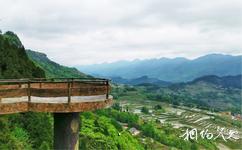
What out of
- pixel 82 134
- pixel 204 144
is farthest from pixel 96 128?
pixel 204 144

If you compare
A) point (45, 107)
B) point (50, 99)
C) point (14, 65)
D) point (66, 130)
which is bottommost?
point (66, 130)

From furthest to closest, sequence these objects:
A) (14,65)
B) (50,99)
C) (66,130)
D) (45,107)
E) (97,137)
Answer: (97,137), (14,65), (66,130), (50,99), (45,107)

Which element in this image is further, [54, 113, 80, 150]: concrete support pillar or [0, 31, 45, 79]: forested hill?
[0, 31, 45, 79]: forested hill

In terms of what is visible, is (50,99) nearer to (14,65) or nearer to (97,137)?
(14,65)

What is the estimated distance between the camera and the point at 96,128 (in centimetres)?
8806

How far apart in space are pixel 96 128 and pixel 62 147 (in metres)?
73.6

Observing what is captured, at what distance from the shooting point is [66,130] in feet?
48.7

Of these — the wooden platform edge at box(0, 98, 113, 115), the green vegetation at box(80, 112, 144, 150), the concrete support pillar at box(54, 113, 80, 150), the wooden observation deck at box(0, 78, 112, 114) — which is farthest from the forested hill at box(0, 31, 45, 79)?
the wooden platform edge at box(0, 98, 113, 115)

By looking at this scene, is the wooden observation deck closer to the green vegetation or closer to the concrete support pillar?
the concrete support pillar

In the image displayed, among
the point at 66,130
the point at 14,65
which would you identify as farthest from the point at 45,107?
the point at 14,65

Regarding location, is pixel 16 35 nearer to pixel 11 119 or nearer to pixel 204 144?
pixel 204 144

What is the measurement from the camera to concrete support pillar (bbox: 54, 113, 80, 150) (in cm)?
1477

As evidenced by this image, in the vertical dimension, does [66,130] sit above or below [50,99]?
below

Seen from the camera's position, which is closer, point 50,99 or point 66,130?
point 50,99
